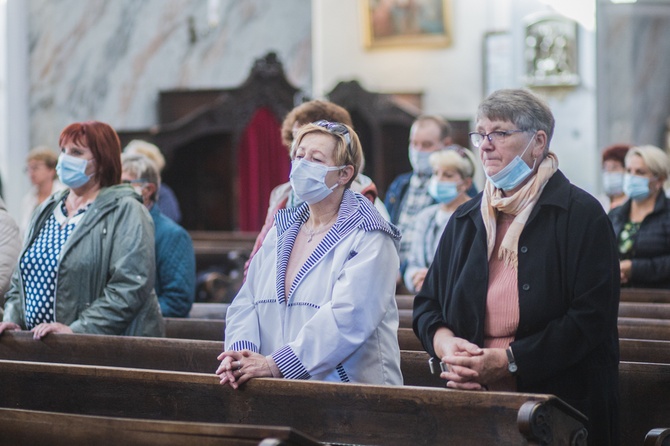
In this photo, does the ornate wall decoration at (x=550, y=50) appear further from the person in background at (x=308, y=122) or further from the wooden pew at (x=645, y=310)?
the person in background at (x=308, y=122)

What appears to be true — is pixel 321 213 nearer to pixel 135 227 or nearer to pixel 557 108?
pixel 135 227

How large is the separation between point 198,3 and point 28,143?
9.82 feet

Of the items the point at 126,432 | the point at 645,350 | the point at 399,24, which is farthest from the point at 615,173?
the point at 399,24

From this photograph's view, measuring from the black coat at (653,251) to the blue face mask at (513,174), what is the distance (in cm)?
242

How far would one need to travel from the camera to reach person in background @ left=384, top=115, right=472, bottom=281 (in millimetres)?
5727

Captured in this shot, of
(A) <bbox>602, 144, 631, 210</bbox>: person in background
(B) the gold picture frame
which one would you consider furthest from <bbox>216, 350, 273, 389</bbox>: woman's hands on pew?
(B) the gold picture frame

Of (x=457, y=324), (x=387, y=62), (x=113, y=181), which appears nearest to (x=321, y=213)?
(x=457, y=324)

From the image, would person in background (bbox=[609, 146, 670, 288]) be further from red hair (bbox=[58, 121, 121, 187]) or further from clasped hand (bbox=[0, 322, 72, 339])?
clasped hand (bbox=[0, 322, 72, 339])

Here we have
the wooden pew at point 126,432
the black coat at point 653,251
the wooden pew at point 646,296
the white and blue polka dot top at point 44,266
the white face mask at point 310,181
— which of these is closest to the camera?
the wooden pew at point 126,432

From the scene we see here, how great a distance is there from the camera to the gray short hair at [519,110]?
312cm

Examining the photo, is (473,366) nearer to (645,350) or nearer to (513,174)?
(513,174)

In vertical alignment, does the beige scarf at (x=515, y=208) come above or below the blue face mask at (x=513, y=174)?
below

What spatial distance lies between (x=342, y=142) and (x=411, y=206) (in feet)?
7.69

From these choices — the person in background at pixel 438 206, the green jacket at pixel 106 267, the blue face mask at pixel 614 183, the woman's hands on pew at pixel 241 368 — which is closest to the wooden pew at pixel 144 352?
the green jacket at pixel 106 267
